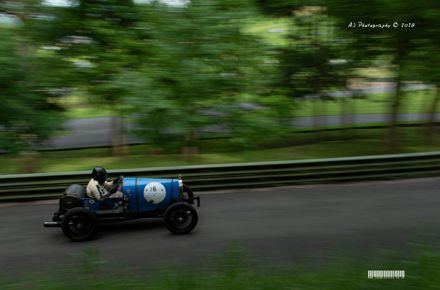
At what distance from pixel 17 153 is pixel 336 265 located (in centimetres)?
935

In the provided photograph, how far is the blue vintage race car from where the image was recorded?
5980 mm

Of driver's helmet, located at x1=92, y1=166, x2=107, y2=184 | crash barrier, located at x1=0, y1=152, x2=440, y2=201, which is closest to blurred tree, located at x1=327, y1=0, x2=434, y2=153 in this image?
crash barrier, located at x1=0, y1=152, x2=440, y2=201

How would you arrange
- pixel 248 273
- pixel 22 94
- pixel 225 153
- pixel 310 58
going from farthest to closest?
pixel 310 58 → pixel 225 153 → pixel 22 94 → pixel 248 273

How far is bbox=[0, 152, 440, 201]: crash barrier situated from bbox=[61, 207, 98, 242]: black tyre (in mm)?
1781

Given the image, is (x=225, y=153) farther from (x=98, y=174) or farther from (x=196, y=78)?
(x=98, y=174)

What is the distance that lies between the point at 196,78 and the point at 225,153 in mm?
3364

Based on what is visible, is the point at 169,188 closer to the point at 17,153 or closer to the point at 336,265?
the point at 336,265

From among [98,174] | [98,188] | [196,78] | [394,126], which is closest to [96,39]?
[196,78]

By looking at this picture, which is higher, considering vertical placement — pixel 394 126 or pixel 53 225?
pixel 394 126

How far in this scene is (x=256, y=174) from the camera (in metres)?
8.31

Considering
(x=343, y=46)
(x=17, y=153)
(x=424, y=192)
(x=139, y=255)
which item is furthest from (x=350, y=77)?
(x=17, y=153)

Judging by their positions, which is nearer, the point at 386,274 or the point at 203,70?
the point at 386,274

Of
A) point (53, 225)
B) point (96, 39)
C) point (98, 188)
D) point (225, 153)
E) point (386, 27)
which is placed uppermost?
point (96, 39)

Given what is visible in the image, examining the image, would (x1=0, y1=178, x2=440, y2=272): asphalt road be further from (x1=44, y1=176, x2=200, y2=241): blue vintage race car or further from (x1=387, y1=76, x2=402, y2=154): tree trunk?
(x1=387, y1=76, x2=402, y2=154): tree trunk
